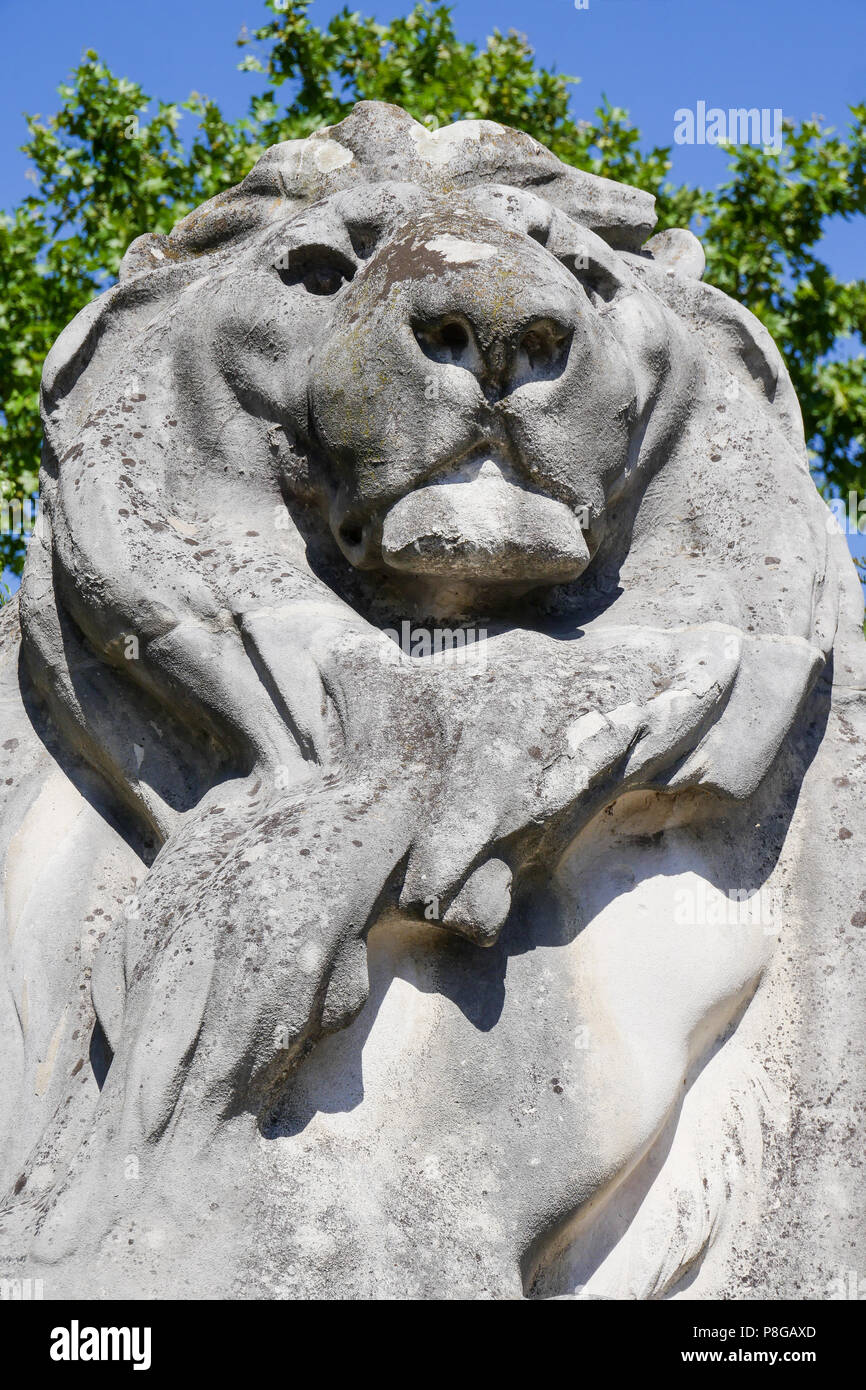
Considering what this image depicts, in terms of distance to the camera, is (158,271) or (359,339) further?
(158,271)

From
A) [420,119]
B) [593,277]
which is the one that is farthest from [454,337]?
[420,119]

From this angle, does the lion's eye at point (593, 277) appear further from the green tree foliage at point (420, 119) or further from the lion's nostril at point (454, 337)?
the green tree foliage at point (420, 119)

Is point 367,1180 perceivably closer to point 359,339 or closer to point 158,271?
point 359,339

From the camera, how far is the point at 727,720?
249cm

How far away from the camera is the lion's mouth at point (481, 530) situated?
2453mm

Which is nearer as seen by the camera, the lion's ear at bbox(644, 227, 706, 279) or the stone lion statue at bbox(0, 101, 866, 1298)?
the stone lion statue at bbox(0, 101, 866, 1298)

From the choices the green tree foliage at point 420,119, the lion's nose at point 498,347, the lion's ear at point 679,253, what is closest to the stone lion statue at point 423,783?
the lion's nose at point 498,347

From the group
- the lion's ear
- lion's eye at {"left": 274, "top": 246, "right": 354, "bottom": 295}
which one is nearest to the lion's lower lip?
lion's eye at {"left": 274, "top": 246, "right": 354, "bottom": 295}

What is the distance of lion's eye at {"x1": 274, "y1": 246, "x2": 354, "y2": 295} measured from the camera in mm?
2725

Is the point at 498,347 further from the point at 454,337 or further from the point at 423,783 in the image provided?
the point at 423,783

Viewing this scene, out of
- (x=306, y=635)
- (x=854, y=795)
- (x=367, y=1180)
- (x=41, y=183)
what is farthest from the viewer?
(x=41, y=183)

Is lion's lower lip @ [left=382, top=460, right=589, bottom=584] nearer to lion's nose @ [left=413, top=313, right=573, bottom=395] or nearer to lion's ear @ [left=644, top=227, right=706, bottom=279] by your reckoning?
lion's nose @ [left=413, top=313, right=573, bottom=395]
